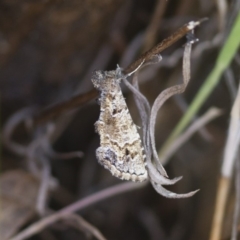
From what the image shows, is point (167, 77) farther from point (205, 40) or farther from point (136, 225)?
point (136, 225)

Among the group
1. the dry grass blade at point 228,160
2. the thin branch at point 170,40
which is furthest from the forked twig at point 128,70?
the dry grass blade at point 228,160

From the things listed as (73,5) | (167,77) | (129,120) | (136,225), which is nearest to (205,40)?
(167,77)

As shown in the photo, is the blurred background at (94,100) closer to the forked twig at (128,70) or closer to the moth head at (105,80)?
the forked twig at (128,70)

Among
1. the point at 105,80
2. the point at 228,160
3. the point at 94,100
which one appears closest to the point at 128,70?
the point at 105,80

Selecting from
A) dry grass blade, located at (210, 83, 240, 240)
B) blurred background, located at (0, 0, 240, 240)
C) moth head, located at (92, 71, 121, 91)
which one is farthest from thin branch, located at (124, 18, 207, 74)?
blurred background, located at (0, 0, 240, 240)

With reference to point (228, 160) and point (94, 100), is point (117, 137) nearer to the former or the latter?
point (228, 160)

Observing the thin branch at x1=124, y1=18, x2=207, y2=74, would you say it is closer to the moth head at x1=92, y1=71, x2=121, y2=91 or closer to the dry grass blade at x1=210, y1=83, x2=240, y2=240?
the moth head at x1=92, y1=71, x2=121, y2=91

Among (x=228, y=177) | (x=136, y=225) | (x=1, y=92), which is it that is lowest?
(x=228, y=177)
